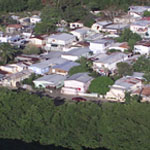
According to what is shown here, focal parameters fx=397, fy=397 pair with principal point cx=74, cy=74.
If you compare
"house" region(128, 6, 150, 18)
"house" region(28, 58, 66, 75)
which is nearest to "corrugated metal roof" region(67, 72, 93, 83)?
"house" region(28, 58, 66, 75)

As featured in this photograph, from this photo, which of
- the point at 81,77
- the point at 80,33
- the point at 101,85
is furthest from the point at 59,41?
the point at 101,85

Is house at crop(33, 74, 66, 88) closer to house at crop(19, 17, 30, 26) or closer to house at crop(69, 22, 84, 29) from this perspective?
house at crop(69, 22, 84, 29)

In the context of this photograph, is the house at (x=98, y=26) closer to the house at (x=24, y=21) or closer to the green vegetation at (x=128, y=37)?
the green vegetation at (x=128, y=37)

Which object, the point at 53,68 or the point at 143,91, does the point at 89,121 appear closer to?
the point at 143,91

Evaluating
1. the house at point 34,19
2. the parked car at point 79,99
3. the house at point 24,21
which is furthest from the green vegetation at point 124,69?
the house at point 24,21

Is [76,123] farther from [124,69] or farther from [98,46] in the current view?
[98,46]

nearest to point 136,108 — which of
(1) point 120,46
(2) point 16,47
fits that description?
(1) point 120,46
